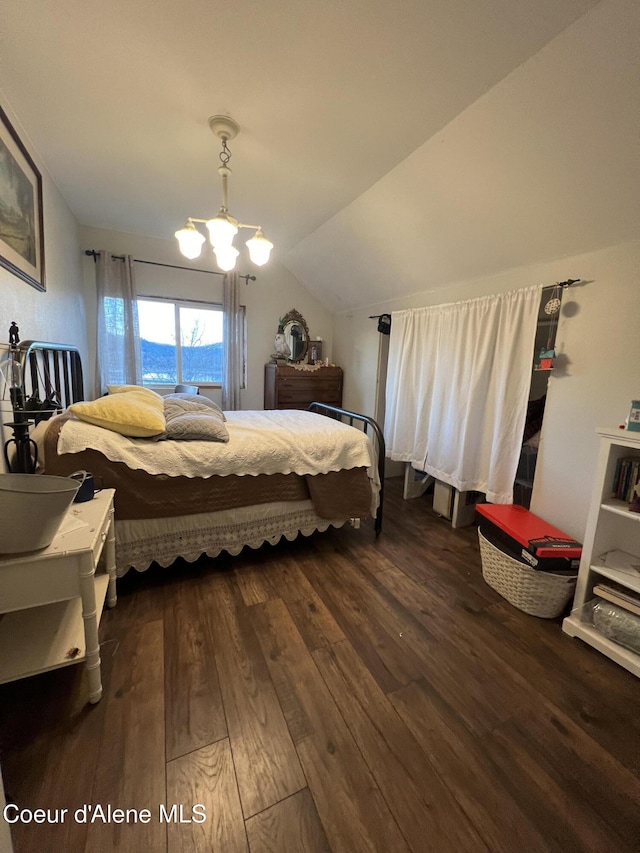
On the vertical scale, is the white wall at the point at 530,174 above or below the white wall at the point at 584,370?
above

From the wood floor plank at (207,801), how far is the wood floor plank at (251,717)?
33 mm

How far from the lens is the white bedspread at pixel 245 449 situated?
5.28ft

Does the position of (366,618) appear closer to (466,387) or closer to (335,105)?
(466,387)

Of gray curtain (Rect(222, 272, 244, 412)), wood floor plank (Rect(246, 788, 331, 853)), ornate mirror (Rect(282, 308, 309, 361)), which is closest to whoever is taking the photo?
wood floor plank (Rect(246, 788, 331, 853))

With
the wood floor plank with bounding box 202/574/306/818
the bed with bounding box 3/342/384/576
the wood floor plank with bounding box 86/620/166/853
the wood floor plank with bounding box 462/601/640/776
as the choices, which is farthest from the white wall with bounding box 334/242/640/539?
the wood floor plank with bounding box 86/620/166/853

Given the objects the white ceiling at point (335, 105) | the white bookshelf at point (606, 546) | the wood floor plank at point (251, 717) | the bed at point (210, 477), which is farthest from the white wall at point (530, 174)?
the wood floor plank at point (251, 717)

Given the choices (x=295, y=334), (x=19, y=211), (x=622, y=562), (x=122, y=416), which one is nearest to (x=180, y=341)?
(x=295, y=334)

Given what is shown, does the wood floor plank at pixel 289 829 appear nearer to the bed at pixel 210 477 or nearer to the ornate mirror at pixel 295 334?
the bed at pixel 210 477

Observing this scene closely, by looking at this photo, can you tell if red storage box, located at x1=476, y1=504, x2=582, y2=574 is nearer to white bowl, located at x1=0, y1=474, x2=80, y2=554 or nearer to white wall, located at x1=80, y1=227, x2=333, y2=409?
white bowl, located at x1=0, y1=474, x2=80, y2=554

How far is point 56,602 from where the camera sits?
111cm

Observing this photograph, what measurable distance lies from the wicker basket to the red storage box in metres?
0.04

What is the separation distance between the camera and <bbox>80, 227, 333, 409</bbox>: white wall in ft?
11.2

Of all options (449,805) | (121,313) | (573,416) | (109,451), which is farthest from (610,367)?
(121,313)

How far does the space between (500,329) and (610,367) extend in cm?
73
